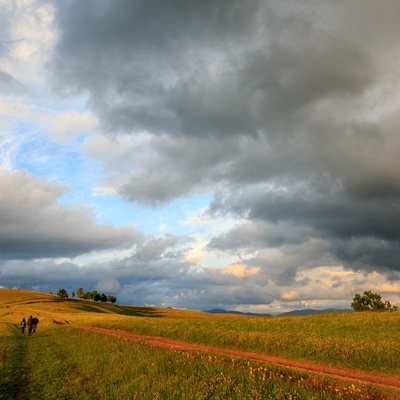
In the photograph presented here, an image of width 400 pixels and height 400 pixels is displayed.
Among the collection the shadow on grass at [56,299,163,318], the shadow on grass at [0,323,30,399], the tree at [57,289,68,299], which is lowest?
the shadow on grass at [56,299,163,318]

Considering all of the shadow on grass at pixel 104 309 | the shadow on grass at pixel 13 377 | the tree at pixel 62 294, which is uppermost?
the shadow on grass at pixel 13 377

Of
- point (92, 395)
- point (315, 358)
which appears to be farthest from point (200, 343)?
point (92, 395)

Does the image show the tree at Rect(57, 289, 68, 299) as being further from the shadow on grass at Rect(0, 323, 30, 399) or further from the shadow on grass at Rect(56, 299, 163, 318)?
the shadow on grass at Rect(0, 323, 30, 399)

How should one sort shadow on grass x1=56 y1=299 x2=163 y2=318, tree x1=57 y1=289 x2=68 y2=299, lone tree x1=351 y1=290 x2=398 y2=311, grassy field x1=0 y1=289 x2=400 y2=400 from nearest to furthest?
grassy field x1=0 y1=289 x2=400 y2=400
lone tree x1=351 y1=290 x2=398 y2=311
shadow on grass x1=56 y1=299 x2=163 y2=318
tree x1=57 y1=289 x2=68 y2=299

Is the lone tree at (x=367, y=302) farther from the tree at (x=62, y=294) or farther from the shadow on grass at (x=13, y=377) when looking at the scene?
the tree at (x=62, y=294)

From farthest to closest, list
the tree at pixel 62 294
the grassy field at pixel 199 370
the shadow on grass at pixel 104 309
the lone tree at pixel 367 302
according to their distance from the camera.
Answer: the tree at pixel 62 294 < the shadow on grass at pixel 104 309 < the lone tree at pixel 367 302 < the grassy field at pixel 199 370

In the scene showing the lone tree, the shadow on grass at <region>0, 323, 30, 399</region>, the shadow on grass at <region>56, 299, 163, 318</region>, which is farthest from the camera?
the shadow on grass at <region>56, 299, 163, 318</region>

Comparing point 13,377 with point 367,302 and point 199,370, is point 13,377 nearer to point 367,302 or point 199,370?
point 199,370

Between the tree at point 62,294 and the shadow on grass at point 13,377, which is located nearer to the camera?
the shadow on grass at point 13,377

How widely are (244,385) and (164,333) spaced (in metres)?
32.2

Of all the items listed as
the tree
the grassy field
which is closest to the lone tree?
the grassy field

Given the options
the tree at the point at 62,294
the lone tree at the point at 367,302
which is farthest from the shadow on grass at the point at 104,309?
the lone tree at the point at 367,302

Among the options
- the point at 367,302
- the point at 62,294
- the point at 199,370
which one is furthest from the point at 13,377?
the point at 62,294

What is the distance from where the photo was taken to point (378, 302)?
3664 inches
